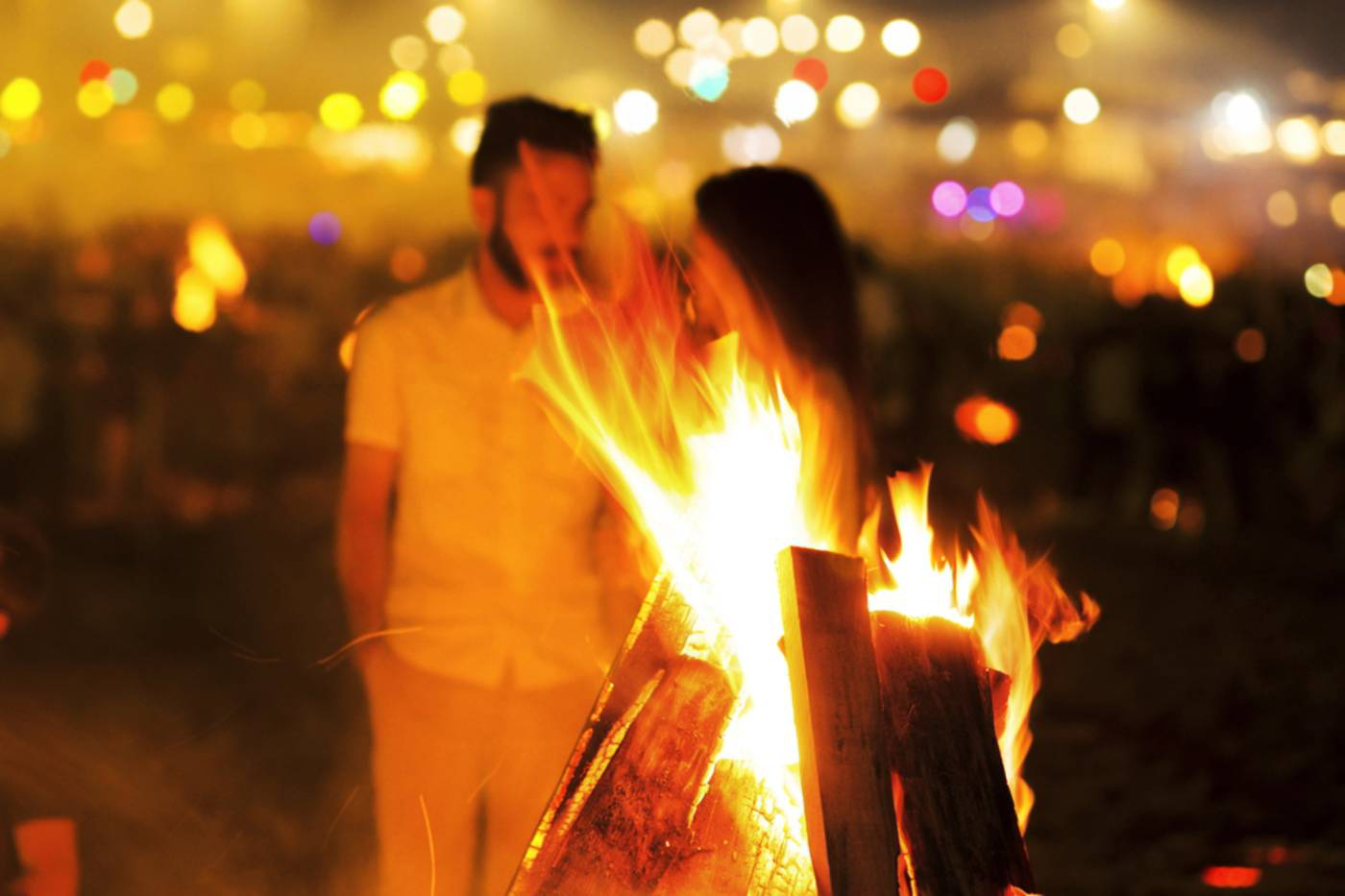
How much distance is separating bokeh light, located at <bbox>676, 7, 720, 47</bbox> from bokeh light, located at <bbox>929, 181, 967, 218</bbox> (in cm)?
1376

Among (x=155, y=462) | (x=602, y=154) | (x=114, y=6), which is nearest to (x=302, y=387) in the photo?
(x=155, y=462)

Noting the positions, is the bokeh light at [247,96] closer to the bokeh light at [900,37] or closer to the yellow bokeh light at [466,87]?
the yellow bokeh light at [466,87]

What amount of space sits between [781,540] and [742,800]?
0.46 metres

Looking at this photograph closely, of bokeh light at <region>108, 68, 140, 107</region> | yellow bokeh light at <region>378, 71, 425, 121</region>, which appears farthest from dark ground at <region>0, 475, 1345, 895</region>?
bokeh light at <region>108, 68, 140, 107</region>

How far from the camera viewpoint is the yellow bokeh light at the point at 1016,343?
17.2 meters

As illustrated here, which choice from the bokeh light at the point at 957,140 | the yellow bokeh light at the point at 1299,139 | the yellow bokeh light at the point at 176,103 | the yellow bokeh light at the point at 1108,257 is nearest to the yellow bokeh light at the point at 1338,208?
the yellow bokeh light at the point at 1299,139

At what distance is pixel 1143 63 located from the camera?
74.0 feet

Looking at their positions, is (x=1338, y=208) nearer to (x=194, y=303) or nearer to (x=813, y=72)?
(x=813, y=72)

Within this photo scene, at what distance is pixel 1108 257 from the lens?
23.9 metres

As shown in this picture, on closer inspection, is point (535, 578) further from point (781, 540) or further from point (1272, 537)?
point (1272, 537)

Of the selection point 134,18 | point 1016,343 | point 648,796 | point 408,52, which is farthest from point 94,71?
point 648,796

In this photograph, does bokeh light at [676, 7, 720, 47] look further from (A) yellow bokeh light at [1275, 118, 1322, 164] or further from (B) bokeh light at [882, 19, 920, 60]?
(A) yellow bokeh light at [1275, 118, 1322, 164]

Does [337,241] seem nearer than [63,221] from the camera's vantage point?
No

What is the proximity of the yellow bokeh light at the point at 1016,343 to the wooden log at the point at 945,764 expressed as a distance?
14.6 metres
